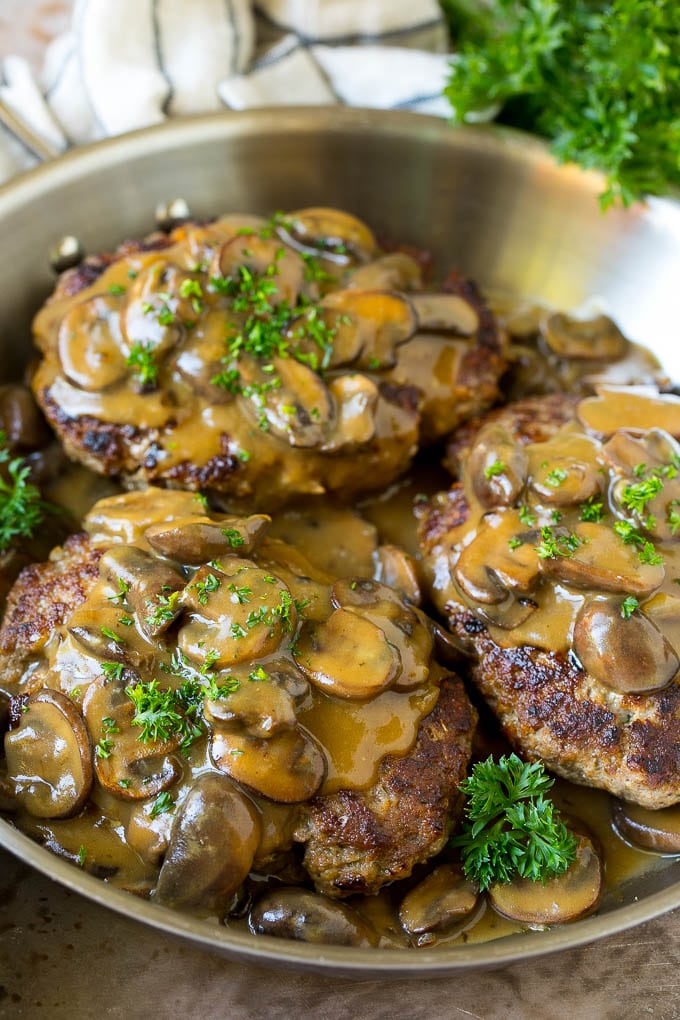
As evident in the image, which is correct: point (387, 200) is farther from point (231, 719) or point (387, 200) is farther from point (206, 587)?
point (231, 719)

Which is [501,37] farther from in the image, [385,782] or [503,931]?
[503,931]

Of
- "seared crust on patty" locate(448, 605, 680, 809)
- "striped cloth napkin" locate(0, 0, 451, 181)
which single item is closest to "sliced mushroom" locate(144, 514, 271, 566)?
"seared crust on patty" locate(448, 605, 680, 809)

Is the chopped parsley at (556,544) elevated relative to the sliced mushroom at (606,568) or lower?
elevated

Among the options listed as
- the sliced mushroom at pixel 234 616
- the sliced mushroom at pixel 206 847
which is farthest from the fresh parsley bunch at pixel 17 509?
the sliced mushroom at pixel 206 847

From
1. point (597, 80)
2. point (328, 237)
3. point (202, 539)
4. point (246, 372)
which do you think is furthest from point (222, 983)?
point (597, 80)

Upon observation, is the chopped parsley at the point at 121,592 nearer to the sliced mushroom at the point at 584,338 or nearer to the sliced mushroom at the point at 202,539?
the sliced mushroom at the point at 202,539
